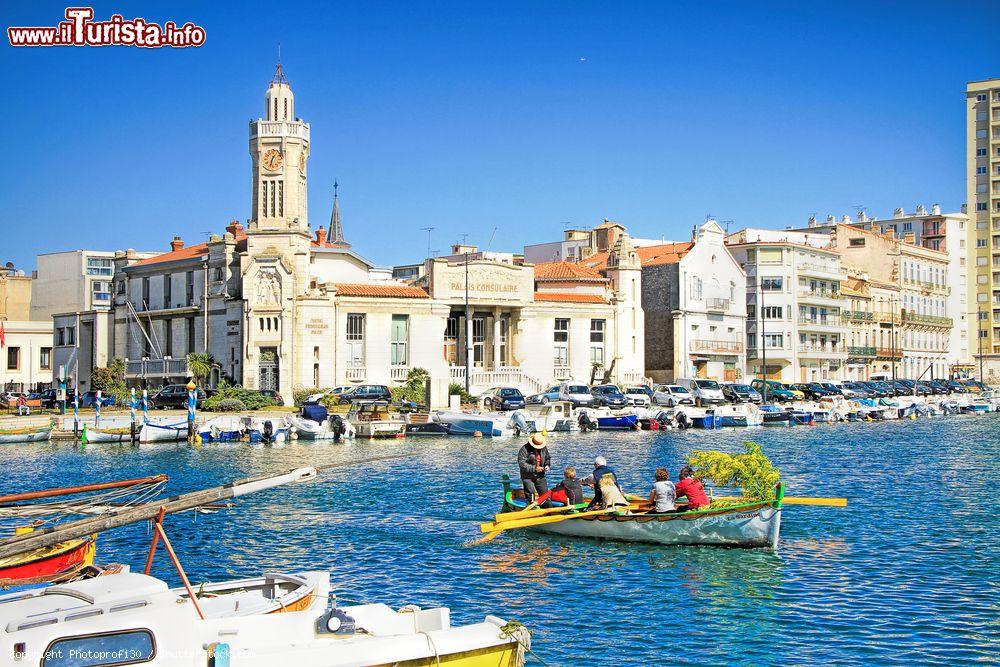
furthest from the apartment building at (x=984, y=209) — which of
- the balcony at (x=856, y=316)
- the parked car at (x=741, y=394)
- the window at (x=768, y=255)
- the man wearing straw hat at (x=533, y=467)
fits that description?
the man wearing straw hat at (x=533, y=467)

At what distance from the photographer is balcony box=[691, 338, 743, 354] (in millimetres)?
84812

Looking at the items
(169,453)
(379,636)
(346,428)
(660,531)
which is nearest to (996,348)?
(346,428)

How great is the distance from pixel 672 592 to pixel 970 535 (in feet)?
33.4

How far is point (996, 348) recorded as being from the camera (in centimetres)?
13462

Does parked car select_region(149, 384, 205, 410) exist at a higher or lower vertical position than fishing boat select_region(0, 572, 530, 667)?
higher

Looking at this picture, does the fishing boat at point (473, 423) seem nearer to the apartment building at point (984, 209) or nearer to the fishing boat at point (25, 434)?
the fishing boat at point (25, 434)

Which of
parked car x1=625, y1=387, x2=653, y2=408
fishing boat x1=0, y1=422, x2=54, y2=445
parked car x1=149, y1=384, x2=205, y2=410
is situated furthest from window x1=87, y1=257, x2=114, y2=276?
parked car x1=625, y1=387, x2=653, y2=408

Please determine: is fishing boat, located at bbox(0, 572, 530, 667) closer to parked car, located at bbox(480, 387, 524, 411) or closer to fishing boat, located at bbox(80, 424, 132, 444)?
fishing boat, located at bbox(80, 424, 132, 444)

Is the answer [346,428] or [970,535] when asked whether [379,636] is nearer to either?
[970,535]

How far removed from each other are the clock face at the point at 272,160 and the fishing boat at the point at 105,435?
21.0 meters

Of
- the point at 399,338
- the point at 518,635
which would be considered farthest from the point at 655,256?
the point at 518,635

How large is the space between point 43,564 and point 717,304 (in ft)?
237

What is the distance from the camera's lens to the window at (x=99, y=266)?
327 feet

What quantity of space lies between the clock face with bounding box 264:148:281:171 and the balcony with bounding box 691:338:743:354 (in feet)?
116
